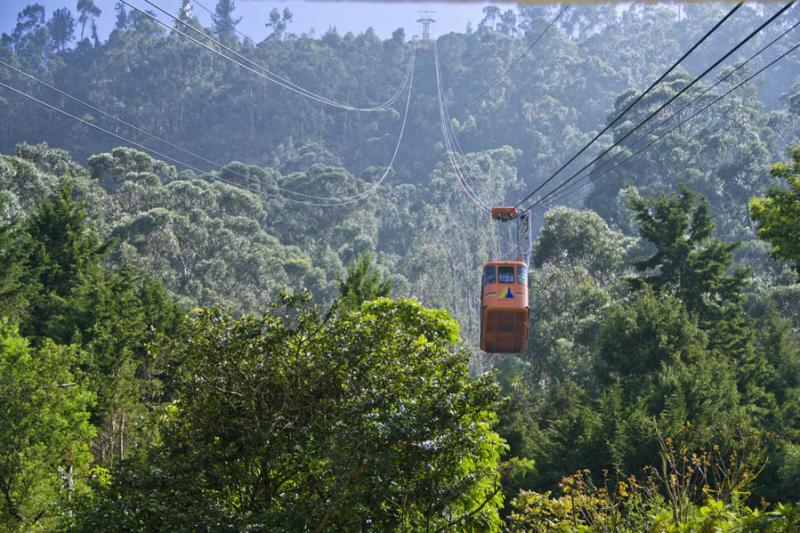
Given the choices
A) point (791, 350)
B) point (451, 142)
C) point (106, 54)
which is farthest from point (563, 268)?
point (106, 54)

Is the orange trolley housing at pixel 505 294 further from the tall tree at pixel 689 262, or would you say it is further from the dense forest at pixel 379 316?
the tall tree at pixel 689 262

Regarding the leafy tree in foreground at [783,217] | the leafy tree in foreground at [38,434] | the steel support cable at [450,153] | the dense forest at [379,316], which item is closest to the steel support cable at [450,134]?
the steel support cable at [450,153]

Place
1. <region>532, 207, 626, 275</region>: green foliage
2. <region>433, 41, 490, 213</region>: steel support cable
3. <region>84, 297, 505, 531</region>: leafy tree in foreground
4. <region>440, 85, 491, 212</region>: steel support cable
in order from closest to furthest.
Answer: <region>84, 297, 505, 531</region>: leafy tree in foreground < <region>532, 207, 626, 275</region>: green foliage < <region>433, 41, 490, 213</region>: steel support cable < <region>440, 85, 491, 212</region>: steel support cable

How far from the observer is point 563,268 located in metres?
42.8

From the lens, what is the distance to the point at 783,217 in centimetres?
1564

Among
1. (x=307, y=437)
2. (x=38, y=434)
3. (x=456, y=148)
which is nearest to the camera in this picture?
(x=307, y=437)

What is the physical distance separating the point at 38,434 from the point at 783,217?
51.1 feet

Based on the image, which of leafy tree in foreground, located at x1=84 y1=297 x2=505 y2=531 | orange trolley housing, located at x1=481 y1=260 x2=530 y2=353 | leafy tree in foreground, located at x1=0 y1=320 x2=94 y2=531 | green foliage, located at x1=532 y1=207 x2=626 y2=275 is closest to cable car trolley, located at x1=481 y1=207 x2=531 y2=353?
orange trolley housing, located at x1=481 y1=260 x2=530 y2=353

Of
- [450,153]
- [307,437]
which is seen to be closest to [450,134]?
[450,153]

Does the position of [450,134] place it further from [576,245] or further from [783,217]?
[783,217]

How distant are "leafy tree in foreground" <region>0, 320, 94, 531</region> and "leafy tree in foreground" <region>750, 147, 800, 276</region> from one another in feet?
43.6

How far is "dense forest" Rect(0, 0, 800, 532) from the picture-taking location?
365 inches

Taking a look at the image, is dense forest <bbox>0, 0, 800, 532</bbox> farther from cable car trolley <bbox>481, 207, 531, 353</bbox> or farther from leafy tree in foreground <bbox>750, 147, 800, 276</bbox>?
cable car trolley <bbox>481, 207, 531, 353</bbox>

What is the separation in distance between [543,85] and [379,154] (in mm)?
27758
